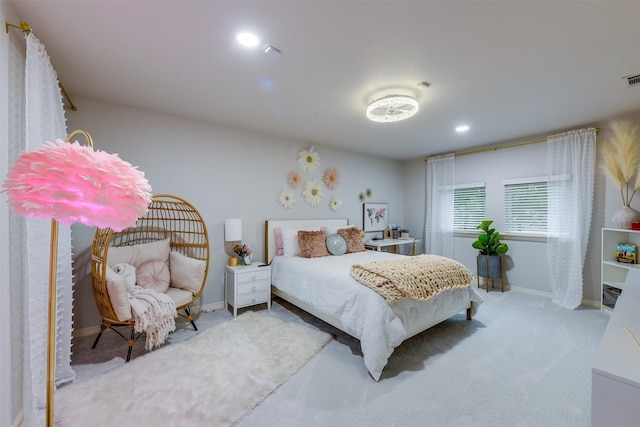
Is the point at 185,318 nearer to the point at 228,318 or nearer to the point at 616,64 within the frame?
the point at 228,318

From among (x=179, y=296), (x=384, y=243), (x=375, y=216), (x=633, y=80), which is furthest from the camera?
(x=375, y=216)

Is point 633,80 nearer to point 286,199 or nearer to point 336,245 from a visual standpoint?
point 336,245

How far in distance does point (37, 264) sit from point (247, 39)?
1875mm

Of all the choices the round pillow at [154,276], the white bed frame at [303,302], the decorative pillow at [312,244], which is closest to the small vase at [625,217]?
the white bed frame at [303,302]

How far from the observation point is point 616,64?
2.03 meters

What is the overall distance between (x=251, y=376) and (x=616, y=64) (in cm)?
378

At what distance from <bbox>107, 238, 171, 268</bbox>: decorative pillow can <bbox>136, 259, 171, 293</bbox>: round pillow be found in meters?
0.07

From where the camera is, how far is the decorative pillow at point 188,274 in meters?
2.71

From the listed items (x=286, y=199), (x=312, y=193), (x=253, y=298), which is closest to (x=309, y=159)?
(x=312, y=193)

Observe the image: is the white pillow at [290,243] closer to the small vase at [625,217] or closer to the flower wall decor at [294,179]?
the flower wall decor at [294,179]

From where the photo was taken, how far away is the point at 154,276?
262 cm

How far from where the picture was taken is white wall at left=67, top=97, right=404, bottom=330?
2.68 metres

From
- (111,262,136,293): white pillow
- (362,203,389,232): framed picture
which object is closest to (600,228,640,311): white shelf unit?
(362,203,389,232): framed picture

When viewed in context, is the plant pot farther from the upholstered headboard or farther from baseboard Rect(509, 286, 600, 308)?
the upholstered headboard
